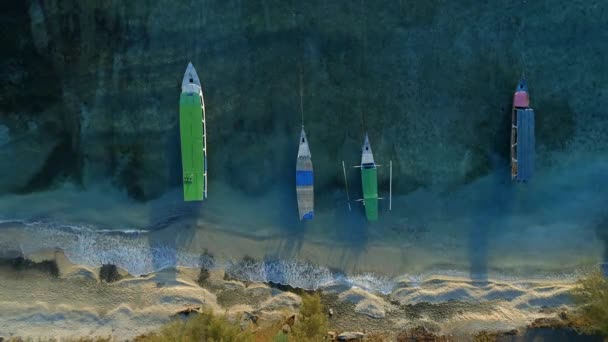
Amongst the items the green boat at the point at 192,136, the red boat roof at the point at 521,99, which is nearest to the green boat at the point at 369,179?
the red boat roof at the point at 521,99

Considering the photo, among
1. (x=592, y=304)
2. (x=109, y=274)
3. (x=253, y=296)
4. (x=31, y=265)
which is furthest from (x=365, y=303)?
(x=31, y=265)

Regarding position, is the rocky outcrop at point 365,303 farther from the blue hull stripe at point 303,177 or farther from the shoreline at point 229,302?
the blue hull stripe at point 303,177

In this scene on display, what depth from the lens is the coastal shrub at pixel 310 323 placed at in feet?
45.0

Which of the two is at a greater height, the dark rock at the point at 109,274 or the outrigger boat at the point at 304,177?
the outrigger boat at the point at 304,177

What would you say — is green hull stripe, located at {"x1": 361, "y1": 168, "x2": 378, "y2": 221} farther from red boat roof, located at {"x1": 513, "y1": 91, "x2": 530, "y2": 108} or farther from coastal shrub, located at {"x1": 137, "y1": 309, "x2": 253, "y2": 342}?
coastal shrub, located at {"x1": 137, "y1": 309, "x2": 253, "y2": 342}

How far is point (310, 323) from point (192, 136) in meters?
6.53

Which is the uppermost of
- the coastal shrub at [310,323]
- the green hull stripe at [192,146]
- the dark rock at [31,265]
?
the green hull stripe at [192,146]

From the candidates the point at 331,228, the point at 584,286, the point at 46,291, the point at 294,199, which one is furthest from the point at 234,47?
the point at 584,286

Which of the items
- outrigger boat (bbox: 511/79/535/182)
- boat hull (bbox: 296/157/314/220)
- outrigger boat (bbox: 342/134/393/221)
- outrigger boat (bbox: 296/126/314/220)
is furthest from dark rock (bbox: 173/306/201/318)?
outrigger boat (bbox: 511/79/535/182)

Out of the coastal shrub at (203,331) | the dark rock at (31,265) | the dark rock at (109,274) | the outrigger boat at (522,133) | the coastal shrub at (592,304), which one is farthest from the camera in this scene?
the dark rock at (109,274)

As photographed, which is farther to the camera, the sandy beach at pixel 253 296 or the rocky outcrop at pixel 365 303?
the rocky outcrop at pixel 365 303

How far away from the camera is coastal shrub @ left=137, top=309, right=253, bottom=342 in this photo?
1336cm

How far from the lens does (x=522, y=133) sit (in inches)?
546

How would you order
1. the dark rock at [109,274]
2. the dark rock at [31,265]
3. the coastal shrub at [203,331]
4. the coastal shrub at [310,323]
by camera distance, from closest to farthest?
the coastal shrub at [203,331], the coastal shrub at [310,323], the dark rock at [31,265], the dark rock at [109,274]
